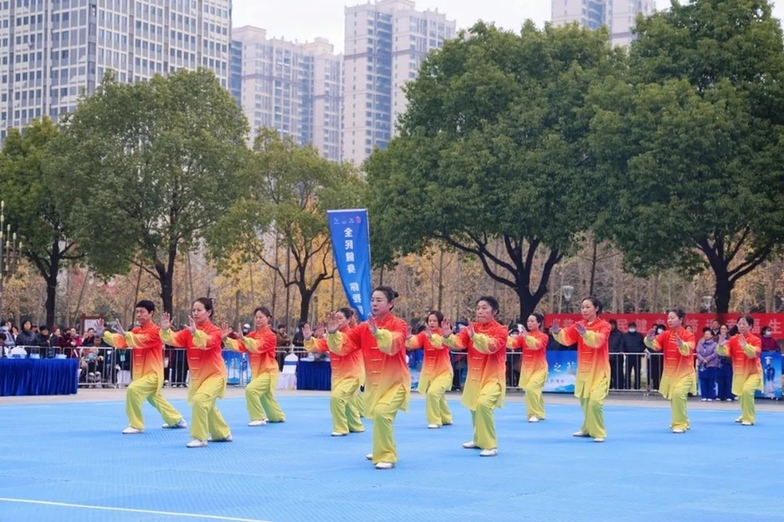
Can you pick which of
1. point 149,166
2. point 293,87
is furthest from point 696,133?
point 293,87

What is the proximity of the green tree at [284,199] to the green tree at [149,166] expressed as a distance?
1056mm

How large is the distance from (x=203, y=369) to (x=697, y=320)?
16968 mm

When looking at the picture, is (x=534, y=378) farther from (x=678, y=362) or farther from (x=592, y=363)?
(x=592, y=363)

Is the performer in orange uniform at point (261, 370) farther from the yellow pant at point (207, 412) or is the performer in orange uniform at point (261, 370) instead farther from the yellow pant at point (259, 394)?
the yellow pant at point (207, 412)

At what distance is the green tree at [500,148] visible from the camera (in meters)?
32.9

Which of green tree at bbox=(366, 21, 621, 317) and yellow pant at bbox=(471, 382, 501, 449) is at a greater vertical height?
green tree at bbox=(366, 21, 621, 317)

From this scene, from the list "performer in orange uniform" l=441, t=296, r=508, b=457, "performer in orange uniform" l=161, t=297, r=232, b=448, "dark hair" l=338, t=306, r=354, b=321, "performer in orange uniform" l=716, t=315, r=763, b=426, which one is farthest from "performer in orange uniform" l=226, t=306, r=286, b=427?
"performer in orange uniform" l=716, t=315, r=763, b=426

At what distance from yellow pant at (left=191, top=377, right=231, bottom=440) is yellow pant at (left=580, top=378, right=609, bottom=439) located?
15.3 feet

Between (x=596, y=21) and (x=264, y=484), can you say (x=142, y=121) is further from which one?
(x=596, y=21)

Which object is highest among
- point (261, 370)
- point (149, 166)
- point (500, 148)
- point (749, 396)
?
point (149, 166)

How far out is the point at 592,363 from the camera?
15.8 meters

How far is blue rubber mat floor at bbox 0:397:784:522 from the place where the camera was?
9422 millimetres

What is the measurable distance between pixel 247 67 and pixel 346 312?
475 feet

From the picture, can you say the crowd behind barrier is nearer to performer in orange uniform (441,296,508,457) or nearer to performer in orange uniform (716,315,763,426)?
performer in orange uniform (716,315,763,426)
